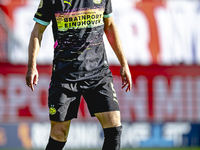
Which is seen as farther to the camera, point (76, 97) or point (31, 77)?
point (76, 97)

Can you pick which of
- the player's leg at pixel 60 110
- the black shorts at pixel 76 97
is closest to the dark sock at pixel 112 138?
the black shorts at pixel 76 97

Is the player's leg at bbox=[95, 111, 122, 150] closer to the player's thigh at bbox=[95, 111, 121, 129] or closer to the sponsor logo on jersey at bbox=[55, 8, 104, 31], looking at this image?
the player's thigh at bbox=[95, 111, 121, 129]

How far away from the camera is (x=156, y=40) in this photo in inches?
258

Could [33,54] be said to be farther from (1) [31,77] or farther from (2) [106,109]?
(2) [106,109]

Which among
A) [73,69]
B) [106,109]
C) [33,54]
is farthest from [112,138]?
[33,54]

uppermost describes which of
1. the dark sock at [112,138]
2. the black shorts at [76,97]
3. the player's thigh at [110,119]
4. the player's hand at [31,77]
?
the player's hand at [31,77]

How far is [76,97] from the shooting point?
2.92 m

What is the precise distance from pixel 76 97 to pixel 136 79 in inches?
150

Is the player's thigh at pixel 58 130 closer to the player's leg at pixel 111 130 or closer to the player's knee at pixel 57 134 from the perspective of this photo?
the player's knee at pixel 57 134

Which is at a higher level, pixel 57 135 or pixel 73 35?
pixel 73 35

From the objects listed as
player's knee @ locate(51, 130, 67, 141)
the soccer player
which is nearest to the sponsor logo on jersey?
the soccer player

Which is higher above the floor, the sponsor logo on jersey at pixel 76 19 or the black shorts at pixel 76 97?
the sponsor logo on jersey at pixel 76 19

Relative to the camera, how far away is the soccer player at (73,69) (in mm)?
2855

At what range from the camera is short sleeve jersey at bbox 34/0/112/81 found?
9.39 feet
